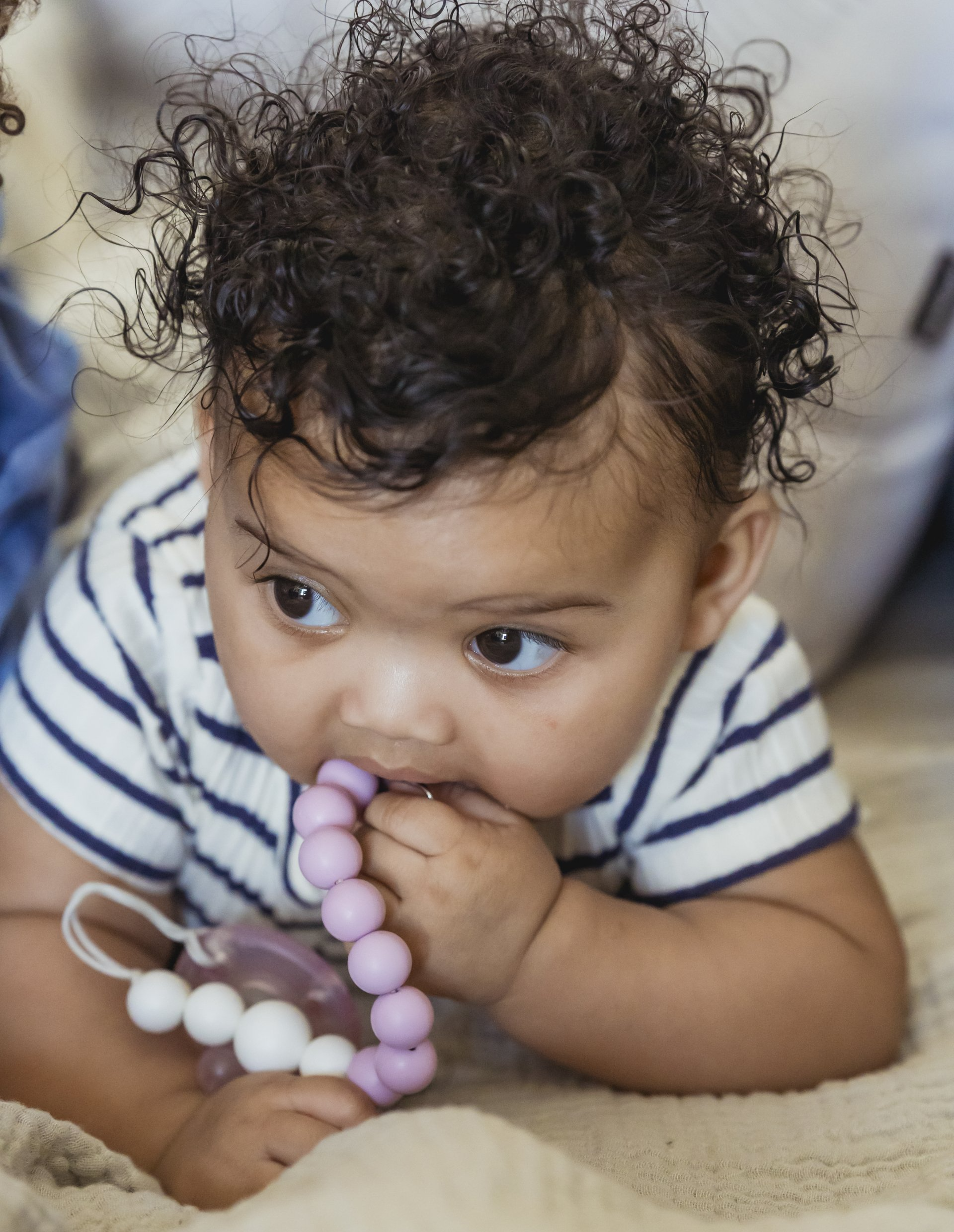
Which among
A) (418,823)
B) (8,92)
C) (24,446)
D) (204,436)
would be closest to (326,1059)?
(418,823)

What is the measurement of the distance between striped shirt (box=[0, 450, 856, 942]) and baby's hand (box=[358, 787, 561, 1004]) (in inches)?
6.0

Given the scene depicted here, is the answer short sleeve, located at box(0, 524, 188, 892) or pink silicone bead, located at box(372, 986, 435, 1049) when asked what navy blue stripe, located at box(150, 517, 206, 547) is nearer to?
short sleeve, located at box(0, 524, 188, 892)

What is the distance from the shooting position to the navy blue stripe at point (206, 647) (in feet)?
2.65

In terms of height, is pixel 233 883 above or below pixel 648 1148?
A: below

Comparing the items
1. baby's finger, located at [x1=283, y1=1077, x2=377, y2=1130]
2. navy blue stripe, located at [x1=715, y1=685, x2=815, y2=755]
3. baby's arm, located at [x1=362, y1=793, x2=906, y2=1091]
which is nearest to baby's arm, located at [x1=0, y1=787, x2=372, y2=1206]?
baby's finger, located at [x1=283, y1=1077, x2=377, y2=1130]

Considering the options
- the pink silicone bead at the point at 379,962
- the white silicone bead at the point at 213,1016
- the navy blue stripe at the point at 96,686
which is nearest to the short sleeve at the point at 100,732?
the navy blue stripe at the point at 96,686

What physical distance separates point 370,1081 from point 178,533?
0.38m

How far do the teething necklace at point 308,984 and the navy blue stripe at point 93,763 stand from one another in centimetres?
6

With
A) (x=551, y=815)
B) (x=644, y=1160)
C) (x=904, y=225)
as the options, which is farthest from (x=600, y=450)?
(x=904, y=225)

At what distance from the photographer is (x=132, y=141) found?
89cm

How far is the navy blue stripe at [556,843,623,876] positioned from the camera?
2.82ft

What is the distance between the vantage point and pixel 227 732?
0.82 m

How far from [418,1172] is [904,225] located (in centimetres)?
78

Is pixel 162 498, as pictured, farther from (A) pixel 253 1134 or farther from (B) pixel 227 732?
(A) pixel 253 1134
